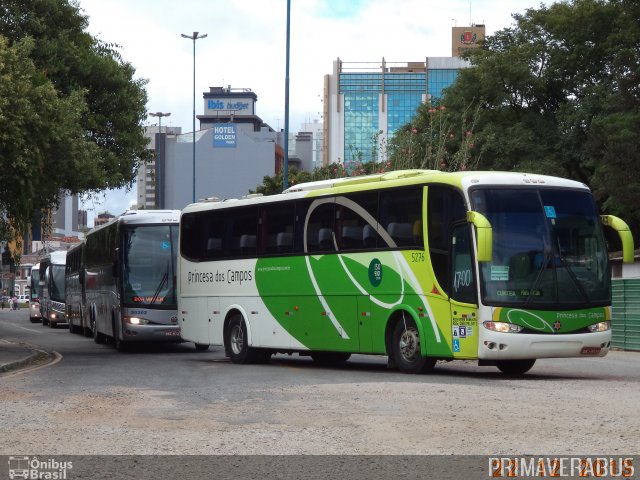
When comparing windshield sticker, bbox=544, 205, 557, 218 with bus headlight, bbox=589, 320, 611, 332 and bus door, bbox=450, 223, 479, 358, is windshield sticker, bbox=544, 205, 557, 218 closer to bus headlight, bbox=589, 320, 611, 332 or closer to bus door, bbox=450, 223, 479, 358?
bus door, bbox=450, 223, 479, 358

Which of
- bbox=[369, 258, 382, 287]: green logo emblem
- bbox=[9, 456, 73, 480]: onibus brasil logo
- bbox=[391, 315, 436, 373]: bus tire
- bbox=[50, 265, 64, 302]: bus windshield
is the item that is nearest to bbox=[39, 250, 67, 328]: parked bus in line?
bbox=[50, 265, 64, 302]: bus windshield

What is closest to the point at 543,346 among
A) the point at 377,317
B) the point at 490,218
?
the point at 490,218

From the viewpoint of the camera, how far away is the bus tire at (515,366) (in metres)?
19.2

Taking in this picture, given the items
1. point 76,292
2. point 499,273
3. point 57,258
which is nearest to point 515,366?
point 499,273

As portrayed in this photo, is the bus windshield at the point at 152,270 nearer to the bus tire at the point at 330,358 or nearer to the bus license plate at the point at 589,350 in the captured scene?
the bus tire at the point at 330,358

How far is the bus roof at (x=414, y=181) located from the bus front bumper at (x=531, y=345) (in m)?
2.24

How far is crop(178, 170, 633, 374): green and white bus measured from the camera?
57.5ft

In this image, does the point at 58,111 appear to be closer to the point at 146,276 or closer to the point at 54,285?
the point at 146,276

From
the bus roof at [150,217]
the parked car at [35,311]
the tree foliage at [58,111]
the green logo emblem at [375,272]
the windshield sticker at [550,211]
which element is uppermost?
the tree foliage at [58,111]

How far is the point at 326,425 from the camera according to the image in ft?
37.2

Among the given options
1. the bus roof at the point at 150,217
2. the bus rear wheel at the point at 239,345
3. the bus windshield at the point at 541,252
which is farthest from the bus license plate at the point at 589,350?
the bus roof at the point at 150,217

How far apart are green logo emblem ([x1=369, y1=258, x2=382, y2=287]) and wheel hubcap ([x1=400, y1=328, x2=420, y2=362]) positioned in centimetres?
Answer: 109

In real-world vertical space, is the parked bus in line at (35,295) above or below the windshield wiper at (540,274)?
below

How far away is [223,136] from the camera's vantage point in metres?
168
